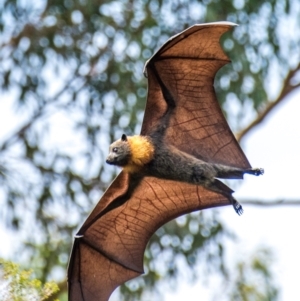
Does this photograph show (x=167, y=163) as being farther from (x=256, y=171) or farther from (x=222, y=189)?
(x=256, y=171)

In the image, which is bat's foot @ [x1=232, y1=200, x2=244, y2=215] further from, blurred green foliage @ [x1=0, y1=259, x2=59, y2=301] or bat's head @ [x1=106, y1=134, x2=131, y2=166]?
blurred green foliage @ [x1=0, y1=259, x2=59, y2=301]

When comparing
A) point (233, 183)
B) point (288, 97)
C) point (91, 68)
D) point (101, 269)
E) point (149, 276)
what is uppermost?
point (91, 68)

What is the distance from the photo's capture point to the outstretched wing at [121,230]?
21.0ft

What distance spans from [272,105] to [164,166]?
17.5 feet

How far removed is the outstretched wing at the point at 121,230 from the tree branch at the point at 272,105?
428 centimetres

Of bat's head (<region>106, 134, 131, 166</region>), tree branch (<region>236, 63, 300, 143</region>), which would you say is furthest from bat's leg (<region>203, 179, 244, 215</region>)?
tree branch (<region>236, 63, 300, 143</region>)

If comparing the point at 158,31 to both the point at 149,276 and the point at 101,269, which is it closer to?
the point at 149,276

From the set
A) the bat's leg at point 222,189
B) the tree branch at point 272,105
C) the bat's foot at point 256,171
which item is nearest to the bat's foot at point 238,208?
the bat's leg at point 222,189

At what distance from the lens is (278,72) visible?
1134cm

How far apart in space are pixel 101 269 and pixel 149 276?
4.49 metres

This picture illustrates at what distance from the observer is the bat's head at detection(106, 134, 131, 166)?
227 inches

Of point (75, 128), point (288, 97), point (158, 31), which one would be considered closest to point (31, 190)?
point (75, 128)

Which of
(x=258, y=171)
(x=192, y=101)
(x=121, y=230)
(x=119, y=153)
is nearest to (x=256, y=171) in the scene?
(x=258, y=171)

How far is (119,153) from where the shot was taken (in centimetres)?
579
